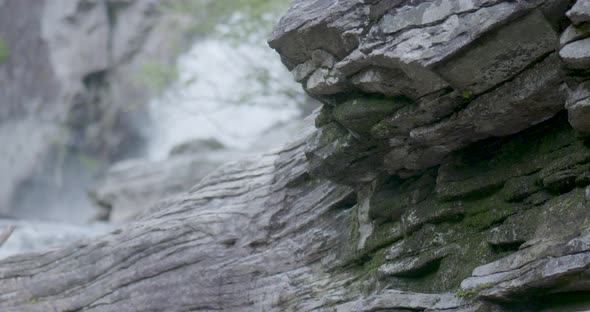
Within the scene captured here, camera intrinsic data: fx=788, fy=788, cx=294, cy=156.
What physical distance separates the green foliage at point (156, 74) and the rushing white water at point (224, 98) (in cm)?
68

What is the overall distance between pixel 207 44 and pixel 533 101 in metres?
27.5

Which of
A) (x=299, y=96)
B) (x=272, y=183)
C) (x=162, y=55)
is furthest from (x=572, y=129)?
(x=162, y=55)

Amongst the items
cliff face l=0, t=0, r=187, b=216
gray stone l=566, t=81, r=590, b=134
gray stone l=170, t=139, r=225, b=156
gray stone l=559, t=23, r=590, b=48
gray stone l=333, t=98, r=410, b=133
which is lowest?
gray stone l=566, t=81, r=590, b=134

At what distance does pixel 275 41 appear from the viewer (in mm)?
9984

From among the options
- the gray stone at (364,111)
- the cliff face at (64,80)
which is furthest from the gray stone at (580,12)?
the cliff face at (64,80)

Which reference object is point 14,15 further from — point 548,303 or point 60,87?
point 548,303

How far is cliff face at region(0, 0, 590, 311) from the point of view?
26.1 ft

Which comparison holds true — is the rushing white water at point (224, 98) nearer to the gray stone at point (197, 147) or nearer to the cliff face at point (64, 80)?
the gray stone at point (197, 147)

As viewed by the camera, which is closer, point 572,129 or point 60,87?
point 572,129

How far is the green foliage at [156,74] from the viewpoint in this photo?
30014 mm

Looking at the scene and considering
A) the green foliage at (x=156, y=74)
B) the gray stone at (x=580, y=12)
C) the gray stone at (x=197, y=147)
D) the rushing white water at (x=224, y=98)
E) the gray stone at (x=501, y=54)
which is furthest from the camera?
the green foliage at (x=156, y=74)

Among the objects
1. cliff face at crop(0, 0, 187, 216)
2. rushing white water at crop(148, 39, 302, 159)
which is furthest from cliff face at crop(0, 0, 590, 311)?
cliff face at crop(0, 0, 187, 216)

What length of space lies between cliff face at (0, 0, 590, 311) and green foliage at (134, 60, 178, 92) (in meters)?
17.5

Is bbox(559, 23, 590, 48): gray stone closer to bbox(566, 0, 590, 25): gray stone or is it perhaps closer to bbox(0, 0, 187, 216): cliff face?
bbox(566, 0, 590, 25): gray stone
